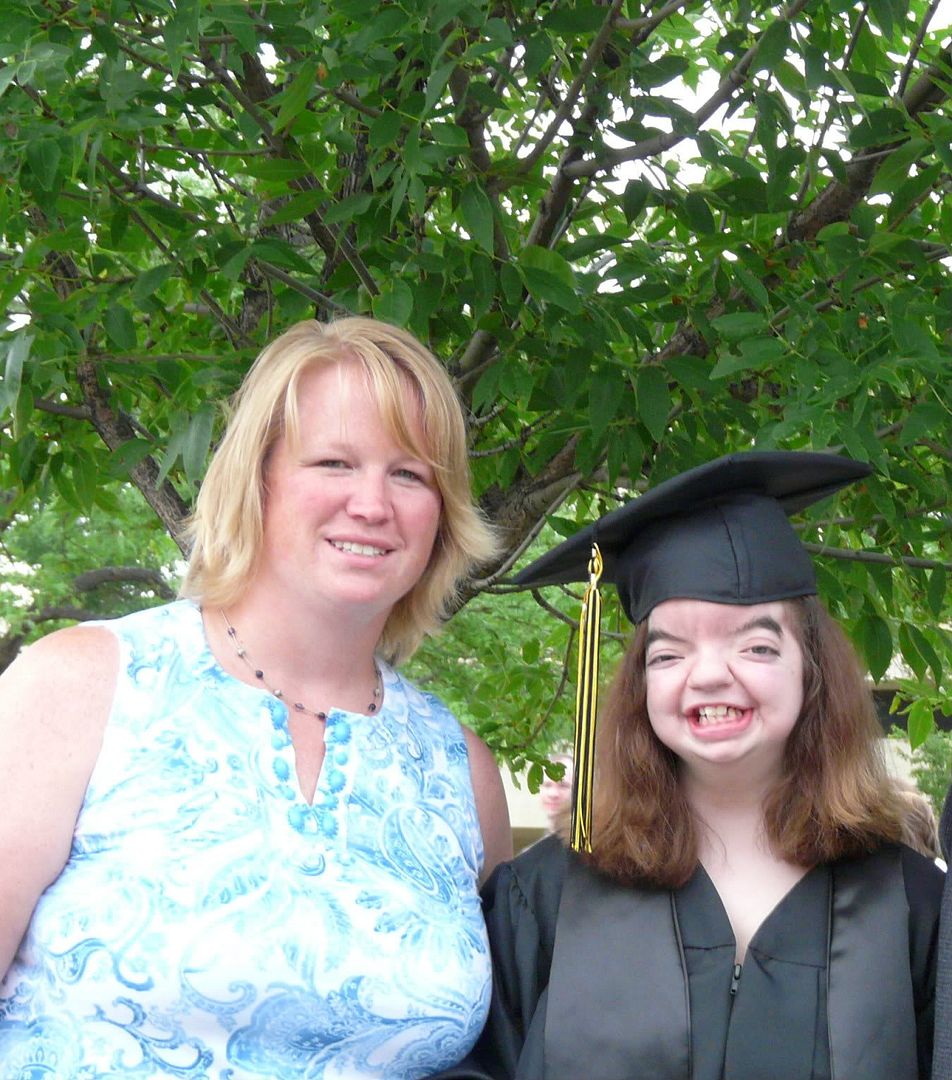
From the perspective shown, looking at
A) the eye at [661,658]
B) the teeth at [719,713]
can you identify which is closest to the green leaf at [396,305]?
the eye at [661,658]

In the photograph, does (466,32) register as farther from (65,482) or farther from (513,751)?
(513,751)

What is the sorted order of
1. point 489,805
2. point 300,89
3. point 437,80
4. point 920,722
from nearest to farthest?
point 437,80 < point 300,89 < point 489,805 < point 920,722

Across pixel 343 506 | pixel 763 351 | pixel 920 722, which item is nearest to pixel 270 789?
pixel 343 506

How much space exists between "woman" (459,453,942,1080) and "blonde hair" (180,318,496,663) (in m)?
0.30

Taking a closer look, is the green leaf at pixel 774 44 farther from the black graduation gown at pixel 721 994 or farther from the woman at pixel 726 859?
the black graduation gown at pixel 721 994

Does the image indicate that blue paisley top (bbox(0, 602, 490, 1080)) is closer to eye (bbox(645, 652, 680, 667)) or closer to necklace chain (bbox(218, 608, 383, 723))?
necklace chain (bbox(218, 608, 383, 723))

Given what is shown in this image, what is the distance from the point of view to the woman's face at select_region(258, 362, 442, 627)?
2.54m

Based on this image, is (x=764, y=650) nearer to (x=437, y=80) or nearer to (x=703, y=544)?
(x=703, y=544)

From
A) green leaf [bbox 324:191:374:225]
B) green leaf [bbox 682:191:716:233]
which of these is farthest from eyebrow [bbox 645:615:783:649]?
green leaf [bbox 324:191:374:225]

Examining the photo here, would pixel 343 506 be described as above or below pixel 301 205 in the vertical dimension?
below

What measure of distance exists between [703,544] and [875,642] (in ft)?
2.87

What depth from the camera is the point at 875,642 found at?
129 inches

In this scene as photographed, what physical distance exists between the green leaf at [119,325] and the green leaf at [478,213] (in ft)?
2.32

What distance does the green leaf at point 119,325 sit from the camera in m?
2.84
